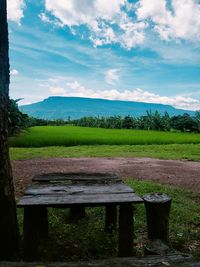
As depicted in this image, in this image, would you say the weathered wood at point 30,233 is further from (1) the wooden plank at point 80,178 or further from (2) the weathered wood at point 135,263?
(1) the wooden plank at point 80,178

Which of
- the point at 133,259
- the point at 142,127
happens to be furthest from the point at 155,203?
the point at 142,127

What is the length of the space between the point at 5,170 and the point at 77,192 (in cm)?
88

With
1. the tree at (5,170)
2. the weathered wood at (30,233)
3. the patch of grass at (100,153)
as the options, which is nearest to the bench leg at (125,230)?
the weathered wood at (30,233)

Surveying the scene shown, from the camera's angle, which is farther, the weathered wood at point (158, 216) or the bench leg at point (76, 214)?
the bench leg at point (76, 214)

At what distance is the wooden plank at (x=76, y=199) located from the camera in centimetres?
362

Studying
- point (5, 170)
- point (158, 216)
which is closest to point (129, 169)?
point (158, 216)

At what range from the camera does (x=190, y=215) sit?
20.6 ft

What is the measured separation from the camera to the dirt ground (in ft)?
33.2

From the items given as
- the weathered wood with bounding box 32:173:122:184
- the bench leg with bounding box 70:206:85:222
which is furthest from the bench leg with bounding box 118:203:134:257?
the bench leg with bounding box 70:206:85:222

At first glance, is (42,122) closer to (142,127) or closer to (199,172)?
(142,127)

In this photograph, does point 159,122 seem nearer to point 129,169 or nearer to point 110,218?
point 129,169

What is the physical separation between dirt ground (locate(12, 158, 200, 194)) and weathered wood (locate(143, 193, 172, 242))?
4.68 m

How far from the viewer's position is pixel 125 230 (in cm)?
403

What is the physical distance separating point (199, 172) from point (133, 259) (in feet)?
31.8
